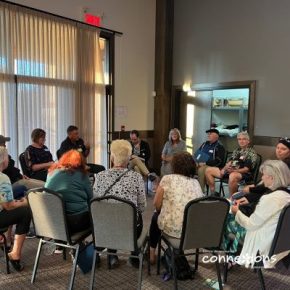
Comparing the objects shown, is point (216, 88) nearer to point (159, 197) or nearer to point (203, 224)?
point (159, 197)

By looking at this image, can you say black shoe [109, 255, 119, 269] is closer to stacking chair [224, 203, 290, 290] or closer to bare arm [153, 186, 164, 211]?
bare arm [153, 186, 164, 211]

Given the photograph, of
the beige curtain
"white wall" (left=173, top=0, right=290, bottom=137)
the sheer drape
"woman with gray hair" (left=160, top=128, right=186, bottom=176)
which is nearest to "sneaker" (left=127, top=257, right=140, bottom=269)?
"woman with gray hair" (left=160, top=128, right=186, bottom=176)

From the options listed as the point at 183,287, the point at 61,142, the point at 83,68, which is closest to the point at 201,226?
the point at 183,287

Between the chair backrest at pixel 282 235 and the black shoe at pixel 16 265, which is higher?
the chair backrest at pixel 282 235

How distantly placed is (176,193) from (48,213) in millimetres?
Result: 969

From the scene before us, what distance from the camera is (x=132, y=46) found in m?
6.73

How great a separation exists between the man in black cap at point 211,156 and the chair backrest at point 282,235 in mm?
2716

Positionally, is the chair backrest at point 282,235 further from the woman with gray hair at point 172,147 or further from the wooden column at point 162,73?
the wooden column at point 162,73

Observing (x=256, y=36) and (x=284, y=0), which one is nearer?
(x=284, y=0)

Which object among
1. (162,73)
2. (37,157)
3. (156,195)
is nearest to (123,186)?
(156,195)

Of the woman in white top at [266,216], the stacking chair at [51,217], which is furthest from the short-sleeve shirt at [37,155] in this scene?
the woman in white top at [266,216]

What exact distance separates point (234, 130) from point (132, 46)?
110 inches

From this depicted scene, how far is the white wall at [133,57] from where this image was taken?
6.34 metres

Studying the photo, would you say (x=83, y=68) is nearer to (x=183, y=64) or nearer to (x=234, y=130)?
(x=183, y=64)
